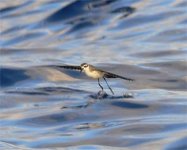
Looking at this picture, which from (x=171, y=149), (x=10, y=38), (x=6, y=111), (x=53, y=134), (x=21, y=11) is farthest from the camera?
(x=21, y=11)

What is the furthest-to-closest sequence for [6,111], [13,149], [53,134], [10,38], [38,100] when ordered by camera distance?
1. [10,38]
2. [38,100]
3. [6,111]
4. [53,134]
5. [13,149]

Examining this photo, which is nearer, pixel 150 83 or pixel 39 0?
pixel 150 83

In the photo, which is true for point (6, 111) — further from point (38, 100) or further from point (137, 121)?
point (137, 121)

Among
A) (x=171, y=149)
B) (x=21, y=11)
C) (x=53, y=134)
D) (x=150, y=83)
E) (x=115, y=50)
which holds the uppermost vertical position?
(x=21, y=11)

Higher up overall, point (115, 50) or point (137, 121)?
point (115, 50)

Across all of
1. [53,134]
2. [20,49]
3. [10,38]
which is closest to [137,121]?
[53,134]

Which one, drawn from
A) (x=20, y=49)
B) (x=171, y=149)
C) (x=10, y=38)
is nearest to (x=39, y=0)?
(x=10, y=38)
